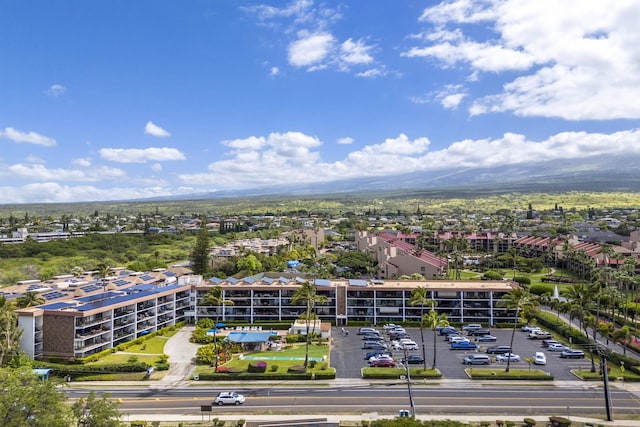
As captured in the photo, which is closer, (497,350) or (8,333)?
(8,333)

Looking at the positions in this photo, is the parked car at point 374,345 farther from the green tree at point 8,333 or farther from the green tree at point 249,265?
the green tree at point 249,265

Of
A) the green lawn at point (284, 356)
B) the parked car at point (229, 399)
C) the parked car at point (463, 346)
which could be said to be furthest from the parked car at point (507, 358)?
the parked car at point (229, 399)

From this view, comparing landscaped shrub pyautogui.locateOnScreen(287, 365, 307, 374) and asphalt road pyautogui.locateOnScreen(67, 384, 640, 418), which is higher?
landscaped shrub pyautogui.locateOnScreen(287, 365, 307, 374)

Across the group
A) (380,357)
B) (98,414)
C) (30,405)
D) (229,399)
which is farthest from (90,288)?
(98,414)

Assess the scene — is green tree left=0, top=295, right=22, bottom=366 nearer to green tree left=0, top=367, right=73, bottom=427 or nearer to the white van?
green tree left=0, top=367, right=73, bottom=427

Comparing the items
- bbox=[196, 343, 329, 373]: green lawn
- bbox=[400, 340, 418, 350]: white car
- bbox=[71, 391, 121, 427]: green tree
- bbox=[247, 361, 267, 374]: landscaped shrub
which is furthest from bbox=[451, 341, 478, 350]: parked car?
bbox=[71, 391, 121, 427]: green tree

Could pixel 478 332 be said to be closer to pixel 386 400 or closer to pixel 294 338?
pixel 294 338
